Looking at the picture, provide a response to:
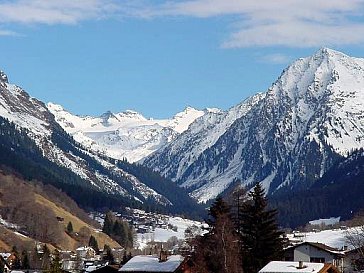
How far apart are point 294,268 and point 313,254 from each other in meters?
33.2

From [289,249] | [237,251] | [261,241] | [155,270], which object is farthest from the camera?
[289,249]

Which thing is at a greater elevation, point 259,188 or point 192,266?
point 259,188

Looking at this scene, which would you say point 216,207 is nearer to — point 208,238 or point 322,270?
point 208,238

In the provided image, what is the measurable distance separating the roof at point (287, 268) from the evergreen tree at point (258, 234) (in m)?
2.56

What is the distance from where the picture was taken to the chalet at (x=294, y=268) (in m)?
93.1

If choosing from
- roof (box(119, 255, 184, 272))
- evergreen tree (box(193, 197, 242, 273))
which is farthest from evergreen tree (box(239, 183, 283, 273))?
roof (box(119, 255, 184, 272))

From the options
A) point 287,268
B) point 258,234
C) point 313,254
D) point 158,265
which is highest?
point 313,254

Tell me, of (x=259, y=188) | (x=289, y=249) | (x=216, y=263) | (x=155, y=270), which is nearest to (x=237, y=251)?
(x=216, y=263)

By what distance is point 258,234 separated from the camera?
320 feet

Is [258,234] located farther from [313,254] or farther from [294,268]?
[313,254]

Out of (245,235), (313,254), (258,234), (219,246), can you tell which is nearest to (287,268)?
(258,234)

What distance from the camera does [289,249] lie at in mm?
128125

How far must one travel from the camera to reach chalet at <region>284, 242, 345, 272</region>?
127500 mm

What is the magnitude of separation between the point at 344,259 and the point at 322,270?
36075mm
